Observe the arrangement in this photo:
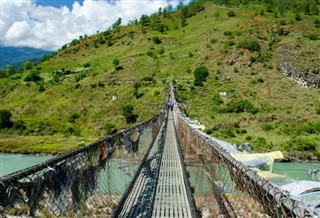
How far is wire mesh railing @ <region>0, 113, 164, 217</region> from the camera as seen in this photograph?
7.96 ft

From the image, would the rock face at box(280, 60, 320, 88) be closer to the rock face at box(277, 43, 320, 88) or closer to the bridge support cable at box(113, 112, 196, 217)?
the rock face at box(277, 43, 320, 88)

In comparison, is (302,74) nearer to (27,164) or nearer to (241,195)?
(27,164)

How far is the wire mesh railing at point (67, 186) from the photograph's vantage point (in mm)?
2426

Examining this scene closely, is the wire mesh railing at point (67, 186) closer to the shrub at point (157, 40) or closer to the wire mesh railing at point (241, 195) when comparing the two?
the wire mesh railing at point (241, 195)

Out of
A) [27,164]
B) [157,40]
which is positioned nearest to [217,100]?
[27,164]

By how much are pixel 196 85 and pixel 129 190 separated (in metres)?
35.5

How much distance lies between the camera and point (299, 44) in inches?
1978

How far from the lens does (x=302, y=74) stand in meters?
44.3

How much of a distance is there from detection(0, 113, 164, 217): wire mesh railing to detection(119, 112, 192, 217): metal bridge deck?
1.13 ft

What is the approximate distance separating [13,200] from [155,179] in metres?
5.13

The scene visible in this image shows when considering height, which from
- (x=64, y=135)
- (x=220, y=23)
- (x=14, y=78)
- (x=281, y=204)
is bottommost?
(x=64, y=135)

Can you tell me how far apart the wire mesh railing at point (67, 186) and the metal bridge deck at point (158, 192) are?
1.13ft

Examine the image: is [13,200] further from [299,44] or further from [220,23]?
[220,23]

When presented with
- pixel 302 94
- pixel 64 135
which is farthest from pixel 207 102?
pixel 64 135
